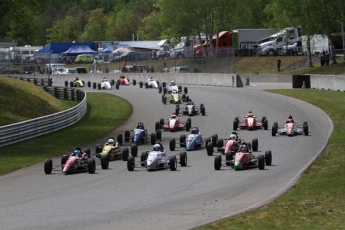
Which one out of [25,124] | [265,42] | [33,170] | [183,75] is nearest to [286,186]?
[33,170]

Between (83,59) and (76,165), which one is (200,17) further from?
(76,165)

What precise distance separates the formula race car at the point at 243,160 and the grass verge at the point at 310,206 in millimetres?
1370

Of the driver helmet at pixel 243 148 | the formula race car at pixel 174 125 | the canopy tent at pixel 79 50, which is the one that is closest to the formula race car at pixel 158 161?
the driver helmet at pixel 243 148

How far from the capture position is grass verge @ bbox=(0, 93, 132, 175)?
28.1 m

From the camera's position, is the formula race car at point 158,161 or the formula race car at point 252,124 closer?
the formula race car at point 158,161

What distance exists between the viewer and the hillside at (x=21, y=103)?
4007 centimetres

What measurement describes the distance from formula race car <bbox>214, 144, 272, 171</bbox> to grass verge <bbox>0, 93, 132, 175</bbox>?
6.71 m

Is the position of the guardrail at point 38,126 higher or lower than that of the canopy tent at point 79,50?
lower

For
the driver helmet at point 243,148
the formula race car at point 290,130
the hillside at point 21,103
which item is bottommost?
the formula race car at point 290,130

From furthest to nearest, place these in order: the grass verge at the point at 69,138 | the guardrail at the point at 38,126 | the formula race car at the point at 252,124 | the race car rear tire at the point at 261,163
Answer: the formula race car at the point at 252,124, the guardrail at the point at 38,126, the grass verge at the point at 69,138, the race car rear tire at the point at 261,163

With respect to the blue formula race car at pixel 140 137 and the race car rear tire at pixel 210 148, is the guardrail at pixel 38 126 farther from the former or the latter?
the race car rear tire at pixel 210 148

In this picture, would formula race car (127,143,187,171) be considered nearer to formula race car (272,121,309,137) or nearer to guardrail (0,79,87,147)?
formula race car (272,121,309,137)

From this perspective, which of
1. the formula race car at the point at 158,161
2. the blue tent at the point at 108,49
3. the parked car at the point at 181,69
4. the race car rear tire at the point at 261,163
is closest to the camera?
the race car rear tire at the point at 261,163

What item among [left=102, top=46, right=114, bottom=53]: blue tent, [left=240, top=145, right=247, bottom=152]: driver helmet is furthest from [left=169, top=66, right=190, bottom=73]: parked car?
[left=240, top=145, right=247, bottom=152]: driver helmet
